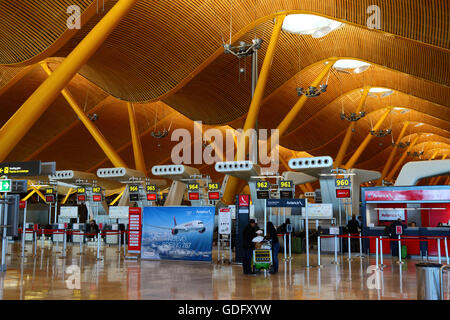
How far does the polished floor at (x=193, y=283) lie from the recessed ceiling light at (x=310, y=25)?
16.4 meters

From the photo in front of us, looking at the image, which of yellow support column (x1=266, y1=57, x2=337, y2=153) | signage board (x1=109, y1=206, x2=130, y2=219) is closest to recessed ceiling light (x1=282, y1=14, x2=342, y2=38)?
yellow support column (x1=266, y1=57, x2=337, y2=153)

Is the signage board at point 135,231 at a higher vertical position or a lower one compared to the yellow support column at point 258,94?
lower

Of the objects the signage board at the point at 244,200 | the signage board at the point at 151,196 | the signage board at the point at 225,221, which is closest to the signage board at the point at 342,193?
the signage board at the point at 225,221

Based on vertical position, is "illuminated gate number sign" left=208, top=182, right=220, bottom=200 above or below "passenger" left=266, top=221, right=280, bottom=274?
above

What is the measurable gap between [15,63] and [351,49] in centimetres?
1828

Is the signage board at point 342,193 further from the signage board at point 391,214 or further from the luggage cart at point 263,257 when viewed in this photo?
the luggage cart at point 263,257

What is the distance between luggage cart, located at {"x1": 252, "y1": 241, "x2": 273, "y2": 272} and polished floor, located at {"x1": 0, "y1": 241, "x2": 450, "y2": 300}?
24 cm

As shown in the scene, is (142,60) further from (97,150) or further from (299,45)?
(97,150)

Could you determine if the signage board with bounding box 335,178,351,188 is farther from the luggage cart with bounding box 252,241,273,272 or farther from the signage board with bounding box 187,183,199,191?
the luggage cart with bounding box 252,241,273,272

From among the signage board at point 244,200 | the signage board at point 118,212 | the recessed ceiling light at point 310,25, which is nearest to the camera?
the signage board at point 244,200

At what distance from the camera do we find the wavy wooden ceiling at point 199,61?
1838cm

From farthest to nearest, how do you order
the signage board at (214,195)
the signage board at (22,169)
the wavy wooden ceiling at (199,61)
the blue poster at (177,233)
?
1. the signage board at (214,195)
2. the wavy wooden ceiling at (199,61)
3. the blue poster at (177,233)
4. the signage board at (22,169)

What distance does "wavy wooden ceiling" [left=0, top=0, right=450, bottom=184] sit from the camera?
60.3 feet

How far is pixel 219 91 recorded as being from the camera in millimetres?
30172
